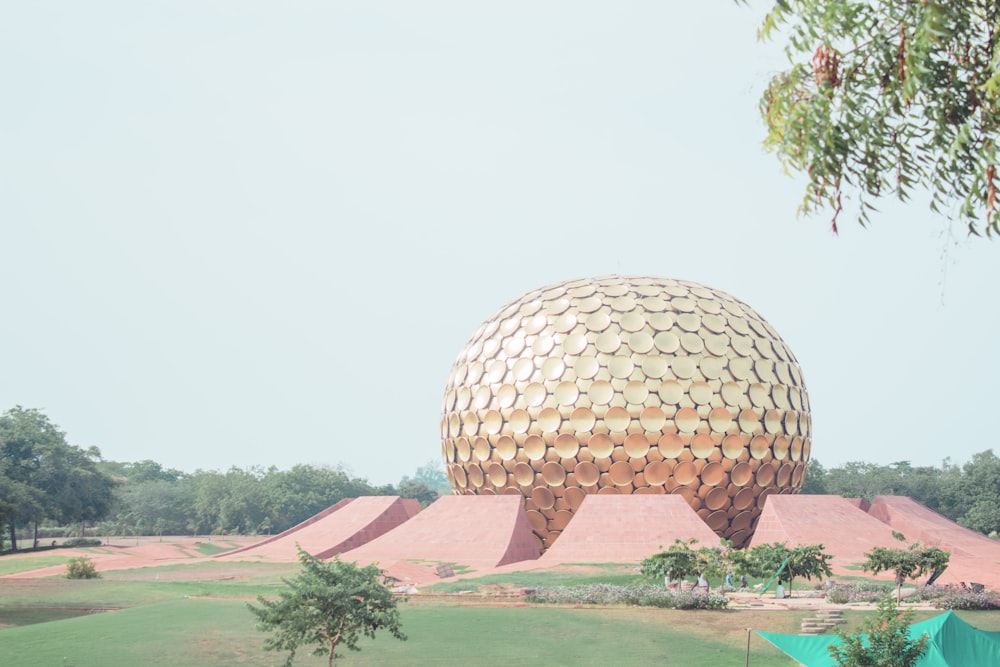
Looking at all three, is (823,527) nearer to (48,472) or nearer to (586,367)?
(586,367)

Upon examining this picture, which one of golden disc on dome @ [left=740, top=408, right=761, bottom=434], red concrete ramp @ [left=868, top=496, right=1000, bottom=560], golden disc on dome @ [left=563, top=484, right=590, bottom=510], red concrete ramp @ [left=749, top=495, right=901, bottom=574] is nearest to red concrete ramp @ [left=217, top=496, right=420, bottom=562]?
golden disc on dome @ [left=563, top=484, right=590, bottom=510]

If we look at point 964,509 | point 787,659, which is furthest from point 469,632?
point 964,509

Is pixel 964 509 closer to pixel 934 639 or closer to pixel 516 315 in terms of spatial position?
pixel 516 315

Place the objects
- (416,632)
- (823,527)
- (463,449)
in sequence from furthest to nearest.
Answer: (463,449) → (823,527) → (416,632)

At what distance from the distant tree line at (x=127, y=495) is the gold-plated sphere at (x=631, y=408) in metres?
16.7

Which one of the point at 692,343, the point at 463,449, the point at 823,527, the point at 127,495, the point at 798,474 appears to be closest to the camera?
the point at 823,527

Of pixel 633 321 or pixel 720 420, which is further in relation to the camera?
pixel 633 321

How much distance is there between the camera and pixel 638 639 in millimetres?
16531

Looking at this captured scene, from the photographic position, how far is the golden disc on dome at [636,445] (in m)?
28.5

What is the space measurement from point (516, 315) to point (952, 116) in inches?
950

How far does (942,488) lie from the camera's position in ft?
182

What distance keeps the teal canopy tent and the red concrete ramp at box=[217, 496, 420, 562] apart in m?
17.1

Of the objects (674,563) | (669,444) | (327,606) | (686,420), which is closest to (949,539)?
(686,420)

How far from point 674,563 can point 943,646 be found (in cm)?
936
